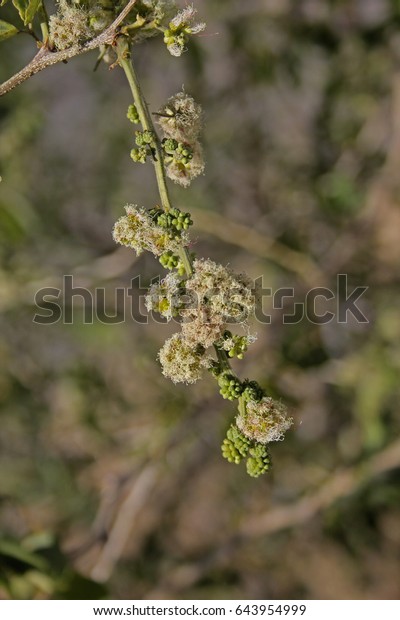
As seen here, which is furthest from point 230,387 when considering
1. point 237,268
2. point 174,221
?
point 237,268

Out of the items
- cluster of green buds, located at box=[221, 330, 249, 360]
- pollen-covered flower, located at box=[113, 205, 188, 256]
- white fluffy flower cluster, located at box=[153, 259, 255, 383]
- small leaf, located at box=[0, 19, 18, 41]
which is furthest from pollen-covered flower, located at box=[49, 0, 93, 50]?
cluster of green buds, located at box=[221, 330, 249, 360]

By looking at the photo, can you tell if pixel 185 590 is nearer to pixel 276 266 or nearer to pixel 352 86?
pixel 276 266

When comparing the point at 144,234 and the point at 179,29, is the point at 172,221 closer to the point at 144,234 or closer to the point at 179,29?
the point at 144,234

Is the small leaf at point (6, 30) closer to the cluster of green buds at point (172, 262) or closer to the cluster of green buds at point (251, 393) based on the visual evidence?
the cluster of green buds at point (172, 262)

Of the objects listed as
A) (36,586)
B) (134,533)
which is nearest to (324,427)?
(134,533)

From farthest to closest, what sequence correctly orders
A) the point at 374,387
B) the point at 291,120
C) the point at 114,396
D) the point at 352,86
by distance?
the point at 291,120
the point at 114,396
the point at 352,86
the point at 374,387

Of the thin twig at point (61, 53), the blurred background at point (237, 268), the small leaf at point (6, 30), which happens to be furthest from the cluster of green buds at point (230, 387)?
the blurred background at point (237, 268)
